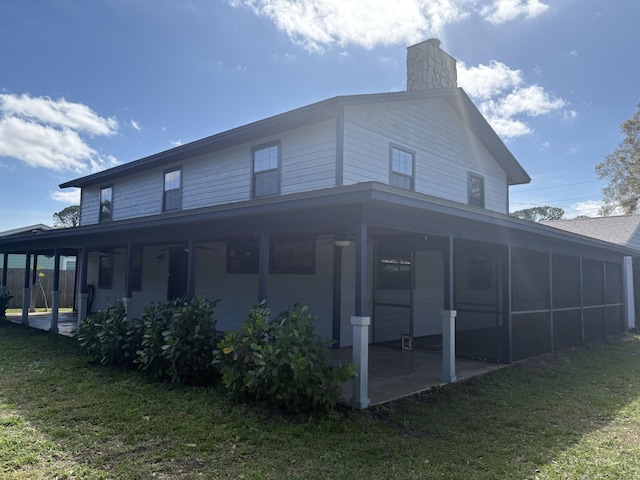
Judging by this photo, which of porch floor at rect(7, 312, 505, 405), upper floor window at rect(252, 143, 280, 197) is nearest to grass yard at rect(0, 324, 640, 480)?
porch floor at rect(7, 312, 505, 405)

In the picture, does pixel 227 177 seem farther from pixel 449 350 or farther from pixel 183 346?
pixel 449 350

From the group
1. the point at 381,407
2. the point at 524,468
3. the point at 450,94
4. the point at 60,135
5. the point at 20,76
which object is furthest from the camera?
the point at 60,135

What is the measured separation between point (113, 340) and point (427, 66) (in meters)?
9.54

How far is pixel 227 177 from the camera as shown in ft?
33.7

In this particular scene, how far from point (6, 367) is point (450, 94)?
10284 mm

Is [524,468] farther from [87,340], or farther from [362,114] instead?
[87,340]

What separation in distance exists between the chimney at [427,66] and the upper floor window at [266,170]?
4.50 metres

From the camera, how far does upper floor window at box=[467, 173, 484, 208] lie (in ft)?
37.8

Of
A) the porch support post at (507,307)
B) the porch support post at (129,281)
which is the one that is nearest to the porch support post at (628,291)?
the porch support post at (507,307)

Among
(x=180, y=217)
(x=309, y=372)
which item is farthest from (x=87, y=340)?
(x=309, y=372)

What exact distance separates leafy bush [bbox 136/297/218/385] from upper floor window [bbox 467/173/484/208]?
7.74 meters

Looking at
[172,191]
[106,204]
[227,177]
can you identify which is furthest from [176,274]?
[227,177]

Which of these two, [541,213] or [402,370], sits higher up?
[541,213]

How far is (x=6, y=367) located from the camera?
7.26 meters
